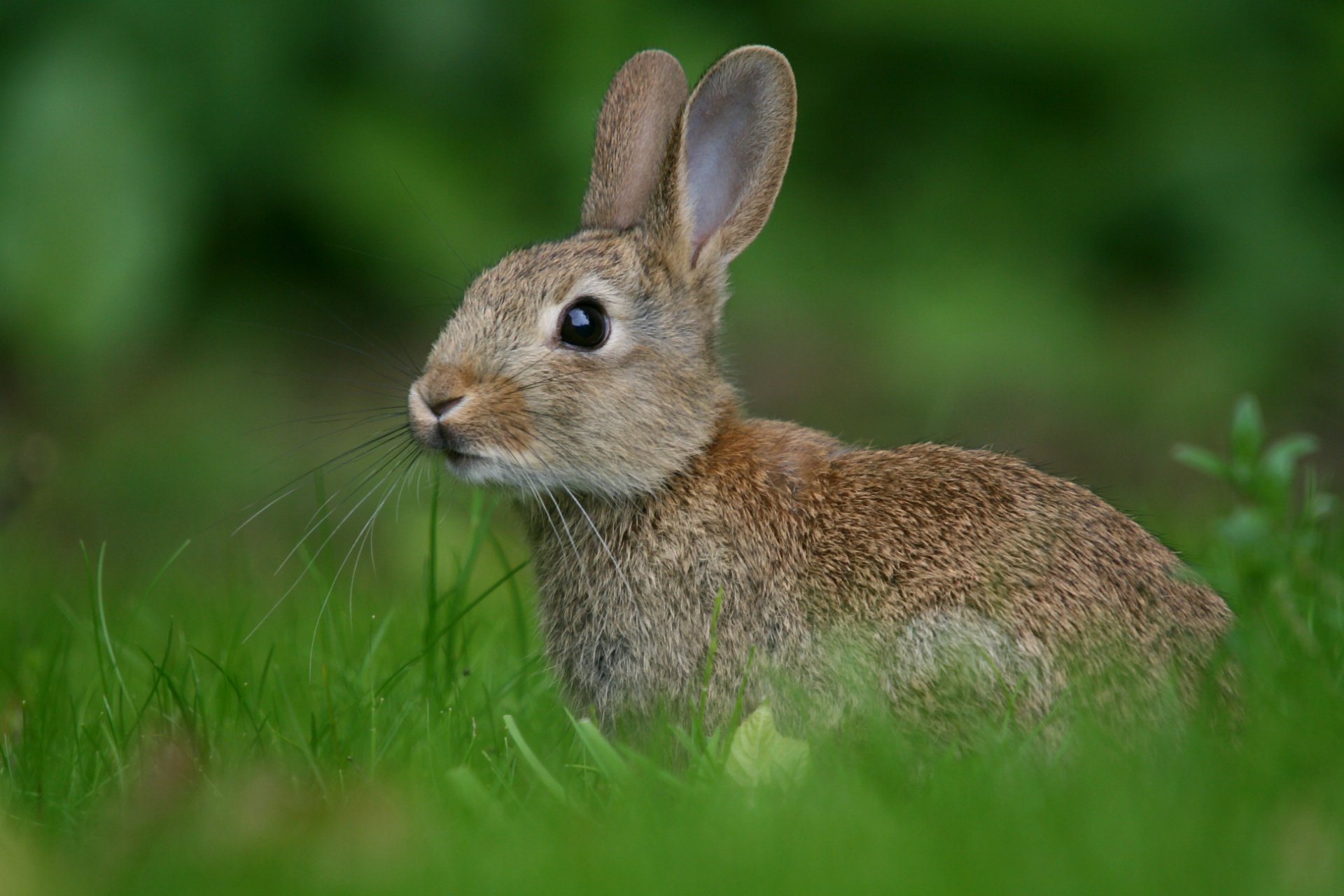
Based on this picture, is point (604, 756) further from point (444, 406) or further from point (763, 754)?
point (444, 406)

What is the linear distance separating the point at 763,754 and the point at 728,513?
821 mm

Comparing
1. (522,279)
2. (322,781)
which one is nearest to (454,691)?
(322,781)

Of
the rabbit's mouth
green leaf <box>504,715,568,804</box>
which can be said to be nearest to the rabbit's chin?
the rabbit's mouth

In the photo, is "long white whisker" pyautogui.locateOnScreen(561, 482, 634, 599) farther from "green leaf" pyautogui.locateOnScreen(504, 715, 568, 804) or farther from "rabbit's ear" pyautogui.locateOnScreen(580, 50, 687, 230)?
"rabbit's ear" pyautogui.locateOnScreen(580, 50, 687, 230)

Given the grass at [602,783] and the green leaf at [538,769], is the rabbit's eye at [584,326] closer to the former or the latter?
the grass at [602,783]

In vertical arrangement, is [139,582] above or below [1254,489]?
below

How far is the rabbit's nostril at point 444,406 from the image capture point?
3635mm

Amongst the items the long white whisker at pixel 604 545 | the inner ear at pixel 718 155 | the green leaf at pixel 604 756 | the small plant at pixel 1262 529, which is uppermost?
the inner ear at pixel 718 155

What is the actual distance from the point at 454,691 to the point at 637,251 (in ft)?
4.28

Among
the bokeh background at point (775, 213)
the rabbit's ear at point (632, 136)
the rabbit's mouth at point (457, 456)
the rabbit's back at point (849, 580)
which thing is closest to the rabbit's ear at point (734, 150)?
the rabbit's ear at point (632, 136)

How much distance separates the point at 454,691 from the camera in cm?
372

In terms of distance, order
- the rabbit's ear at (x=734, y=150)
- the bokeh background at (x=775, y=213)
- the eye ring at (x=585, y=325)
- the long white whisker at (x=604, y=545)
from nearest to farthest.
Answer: the long white whisker at (x=604, y=545), the eye ring at (x=585, y=325), the rabbit's ear at (x=734, y=150), the bokeh background at (x=775, y=213)

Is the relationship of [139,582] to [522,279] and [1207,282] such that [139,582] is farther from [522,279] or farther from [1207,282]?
[1207,282]

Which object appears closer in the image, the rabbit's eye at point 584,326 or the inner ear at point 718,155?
the rabbit's eye at point 584,326
